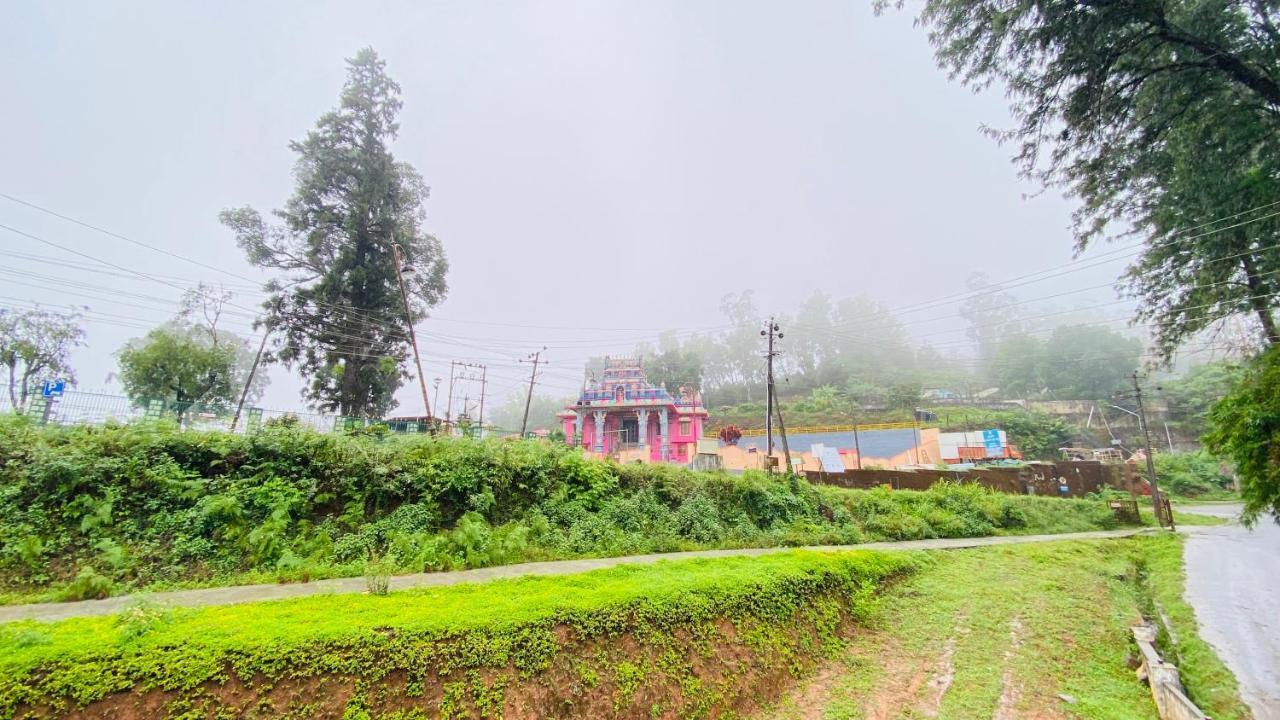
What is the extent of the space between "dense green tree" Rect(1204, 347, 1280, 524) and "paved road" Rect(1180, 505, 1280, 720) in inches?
28.8

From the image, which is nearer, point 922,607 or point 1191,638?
point 1191,638

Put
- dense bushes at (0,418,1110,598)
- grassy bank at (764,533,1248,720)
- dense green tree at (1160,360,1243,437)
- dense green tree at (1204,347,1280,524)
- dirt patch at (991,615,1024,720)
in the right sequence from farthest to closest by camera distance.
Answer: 1. dense green tree at (1160,360,1243,437)
2. dense bushes at (0,418,1110,598)
3. grassy bank at (764,533,1248,720)
4. dirt patch at (991,615,1024,720)
5. dense green tree at (1204,347,1280,524)

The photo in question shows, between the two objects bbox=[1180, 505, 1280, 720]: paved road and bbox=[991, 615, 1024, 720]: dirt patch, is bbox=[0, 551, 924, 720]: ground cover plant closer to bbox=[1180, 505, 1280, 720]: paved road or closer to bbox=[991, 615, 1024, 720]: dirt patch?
bbox=[991, 615, 1024, 720]: dirt patch

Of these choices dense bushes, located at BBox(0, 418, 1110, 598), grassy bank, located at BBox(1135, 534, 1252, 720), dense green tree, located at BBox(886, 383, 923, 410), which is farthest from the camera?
dense green tree, located at BBox(886, 383, 923, 410)

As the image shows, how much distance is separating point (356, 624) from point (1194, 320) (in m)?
14.0

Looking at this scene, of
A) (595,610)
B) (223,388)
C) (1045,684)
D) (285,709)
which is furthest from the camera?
(223,388)

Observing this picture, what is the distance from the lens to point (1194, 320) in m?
8.98

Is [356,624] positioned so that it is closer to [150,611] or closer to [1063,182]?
[150,611]

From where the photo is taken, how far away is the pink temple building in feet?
107

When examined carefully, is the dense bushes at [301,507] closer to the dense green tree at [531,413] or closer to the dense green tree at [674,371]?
the dense green tree at [674,371]

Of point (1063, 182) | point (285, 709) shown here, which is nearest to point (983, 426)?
point (1063, 182)

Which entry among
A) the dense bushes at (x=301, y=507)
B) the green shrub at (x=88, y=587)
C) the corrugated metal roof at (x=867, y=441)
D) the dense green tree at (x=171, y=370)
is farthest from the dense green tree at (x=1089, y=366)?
the dense green tree at (x=171, y=370)

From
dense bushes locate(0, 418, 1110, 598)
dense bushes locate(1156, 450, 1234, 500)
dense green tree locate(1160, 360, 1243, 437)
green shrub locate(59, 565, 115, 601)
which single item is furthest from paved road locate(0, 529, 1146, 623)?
dense green tree locate(1160, 360, 1243, 437)

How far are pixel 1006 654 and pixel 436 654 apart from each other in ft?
23.4
